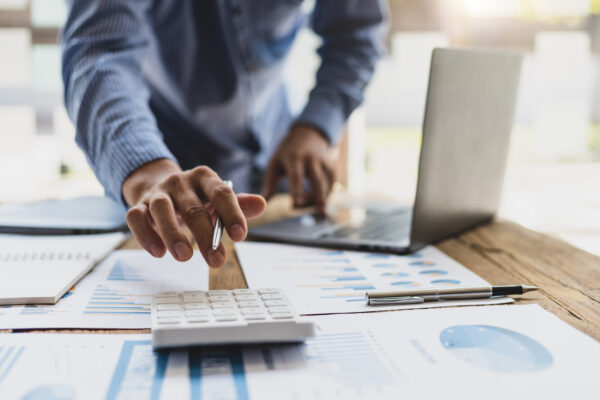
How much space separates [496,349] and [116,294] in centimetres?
37

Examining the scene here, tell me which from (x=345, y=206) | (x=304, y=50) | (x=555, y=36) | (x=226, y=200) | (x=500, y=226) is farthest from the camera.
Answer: (x=555, y=36)

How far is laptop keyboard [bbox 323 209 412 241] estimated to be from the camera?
2.60 ft

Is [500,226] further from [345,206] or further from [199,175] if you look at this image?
[199,175]

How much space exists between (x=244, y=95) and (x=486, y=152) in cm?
60

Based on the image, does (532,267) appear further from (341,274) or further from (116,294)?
(116,294)

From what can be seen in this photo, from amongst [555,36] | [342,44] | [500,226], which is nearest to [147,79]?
[342,44]

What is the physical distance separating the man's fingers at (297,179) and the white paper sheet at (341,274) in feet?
1.00

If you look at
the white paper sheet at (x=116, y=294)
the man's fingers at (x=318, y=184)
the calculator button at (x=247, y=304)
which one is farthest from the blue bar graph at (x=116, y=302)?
the man's fingers at (x=318, y=184)

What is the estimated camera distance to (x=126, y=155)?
2.35 ft

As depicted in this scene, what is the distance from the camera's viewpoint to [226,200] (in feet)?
1.88

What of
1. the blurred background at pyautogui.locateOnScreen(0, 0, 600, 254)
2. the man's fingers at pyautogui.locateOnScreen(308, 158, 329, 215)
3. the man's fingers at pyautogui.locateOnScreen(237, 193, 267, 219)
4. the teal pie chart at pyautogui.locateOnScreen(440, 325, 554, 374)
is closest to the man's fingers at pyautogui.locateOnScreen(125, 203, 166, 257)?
the man's fingers at pyautogui.locateOnScreen(237, 193, 267, 219)

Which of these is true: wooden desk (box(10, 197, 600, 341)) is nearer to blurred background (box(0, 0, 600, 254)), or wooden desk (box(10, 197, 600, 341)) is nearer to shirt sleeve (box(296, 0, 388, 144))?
shirt sleeve (box(296, 0, 388, 144))

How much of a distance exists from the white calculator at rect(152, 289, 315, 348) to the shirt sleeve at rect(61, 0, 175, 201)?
1.06ft

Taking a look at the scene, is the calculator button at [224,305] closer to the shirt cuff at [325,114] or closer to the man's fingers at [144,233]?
the man's fingers at [144,233]
